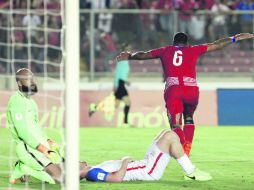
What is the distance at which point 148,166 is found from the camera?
12945 mm

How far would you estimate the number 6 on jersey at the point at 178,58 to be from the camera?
49.9ft

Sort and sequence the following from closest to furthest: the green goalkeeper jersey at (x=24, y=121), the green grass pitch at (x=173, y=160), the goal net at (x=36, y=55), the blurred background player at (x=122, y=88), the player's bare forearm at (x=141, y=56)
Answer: the green goalkeeper jersey at (x=24, y=121) < the green grass pitch at (x=173, y=160) < the player's bare forearm at (x=141, y=56) < the goal net at (x=36, y=55) < the blurred background player at (x=122, y=88)

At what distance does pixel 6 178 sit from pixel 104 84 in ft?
37.5

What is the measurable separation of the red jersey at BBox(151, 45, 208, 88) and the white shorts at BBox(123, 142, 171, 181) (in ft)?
8.24

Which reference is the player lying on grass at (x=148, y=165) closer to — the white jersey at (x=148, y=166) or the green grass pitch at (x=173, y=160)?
the white jersey at (x=148, y=166)

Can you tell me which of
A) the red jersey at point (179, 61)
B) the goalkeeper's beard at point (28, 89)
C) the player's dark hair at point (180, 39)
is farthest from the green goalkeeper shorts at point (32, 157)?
the player's dark hair at point (180, 39)

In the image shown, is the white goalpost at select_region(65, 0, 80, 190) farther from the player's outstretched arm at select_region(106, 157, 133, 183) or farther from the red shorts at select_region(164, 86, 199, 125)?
the red shorts at select_region(164, 86, 199, 125)

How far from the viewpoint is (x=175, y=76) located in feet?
50.1

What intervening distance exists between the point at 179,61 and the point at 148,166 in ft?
9.00

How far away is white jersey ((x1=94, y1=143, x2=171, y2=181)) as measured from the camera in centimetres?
1283

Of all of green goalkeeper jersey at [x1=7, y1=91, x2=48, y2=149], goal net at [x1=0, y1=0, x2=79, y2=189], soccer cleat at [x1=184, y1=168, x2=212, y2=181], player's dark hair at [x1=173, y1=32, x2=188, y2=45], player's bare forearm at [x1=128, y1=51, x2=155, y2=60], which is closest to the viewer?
green goalkeeper jersey at [x1=7, y1=91, x2=48, y2=149]

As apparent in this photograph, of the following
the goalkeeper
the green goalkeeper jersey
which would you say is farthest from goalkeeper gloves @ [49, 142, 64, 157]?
the green goalkeeper jersey

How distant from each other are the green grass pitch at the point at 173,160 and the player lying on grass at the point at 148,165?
0.35ft

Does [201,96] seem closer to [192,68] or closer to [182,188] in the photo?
[192,68]
